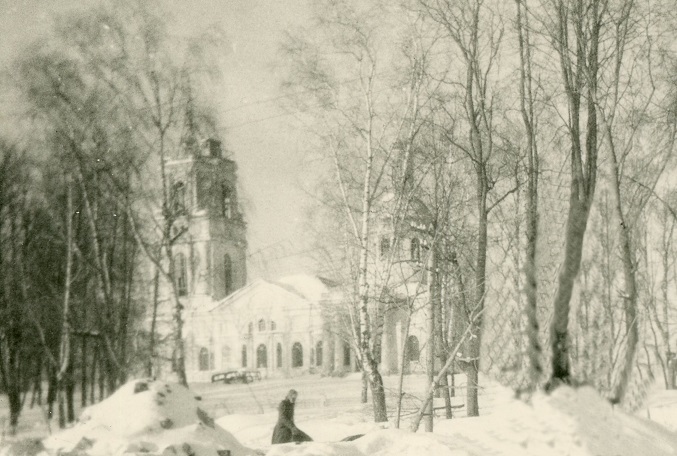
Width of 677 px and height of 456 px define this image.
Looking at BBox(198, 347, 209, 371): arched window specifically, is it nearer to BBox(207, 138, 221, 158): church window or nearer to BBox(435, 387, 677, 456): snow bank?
BBox(207, 138, 221, 158): church window

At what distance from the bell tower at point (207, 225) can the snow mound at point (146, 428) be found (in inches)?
26.8

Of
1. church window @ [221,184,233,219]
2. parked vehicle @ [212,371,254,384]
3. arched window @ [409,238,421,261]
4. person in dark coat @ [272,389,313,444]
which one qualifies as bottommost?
person in dark coat @ [272,389,313,444]

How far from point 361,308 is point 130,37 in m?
3.27

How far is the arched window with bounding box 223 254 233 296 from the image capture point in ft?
18.1

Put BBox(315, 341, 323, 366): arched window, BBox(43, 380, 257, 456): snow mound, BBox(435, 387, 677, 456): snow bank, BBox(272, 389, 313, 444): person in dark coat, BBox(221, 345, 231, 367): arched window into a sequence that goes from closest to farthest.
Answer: BBox(435, 387, 677, 456): snow bank < BBox(43, 380, 257, 456): snow mound < BBox(221, 345, 231, 367): arched window < BBox(272, 389, 313, 444): person in dark coat < BBox(315, 341, 323, 366): arched window

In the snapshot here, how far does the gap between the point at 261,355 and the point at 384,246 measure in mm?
2056

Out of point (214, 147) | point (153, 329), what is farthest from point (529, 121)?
point (153, 329)

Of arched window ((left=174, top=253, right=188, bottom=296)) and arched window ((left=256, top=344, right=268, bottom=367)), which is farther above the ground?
arched window ((left=174, top=253, right=188, bottom=296))

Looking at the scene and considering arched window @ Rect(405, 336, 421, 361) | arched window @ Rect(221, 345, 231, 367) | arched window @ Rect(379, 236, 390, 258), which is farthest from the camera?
arched window @ Rect(379, 236, 390, 258)

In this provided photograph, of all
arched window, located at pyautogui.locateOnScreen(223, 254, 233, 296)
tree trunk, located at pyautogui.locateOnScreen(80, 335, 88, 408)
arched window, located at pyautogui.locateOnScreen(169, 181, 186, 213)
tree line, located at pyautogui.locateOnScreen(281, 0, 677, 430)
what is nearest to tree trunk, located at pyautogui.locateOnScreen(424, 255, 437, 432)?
tree line, located at pyautogui.locateOnScreen(281, 0, 677, 430)

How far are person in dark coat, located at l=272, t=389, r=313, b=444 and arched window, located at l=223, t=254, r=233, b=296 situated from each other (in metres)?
1.08

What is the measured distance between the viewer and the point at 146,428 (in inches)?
191

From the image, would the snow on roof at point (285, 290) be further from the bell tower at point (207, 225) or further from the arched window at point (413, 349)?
the arched window at point (413, 349)

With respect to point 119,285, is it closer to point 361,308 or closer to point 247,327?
point 247,327
